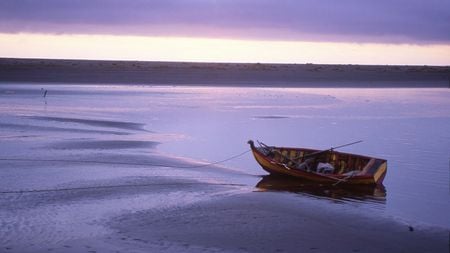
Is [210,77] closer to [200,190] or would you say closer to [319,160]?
[319,160]

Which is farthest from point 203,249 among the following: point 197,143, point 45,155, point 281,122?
point 281,122

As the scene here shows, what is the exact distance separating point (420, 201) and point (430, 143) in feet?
27.3

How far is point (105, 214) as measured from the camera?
1162cm

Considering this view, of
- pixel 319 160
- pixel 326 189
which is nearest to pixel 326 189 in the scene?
pixel 326 189

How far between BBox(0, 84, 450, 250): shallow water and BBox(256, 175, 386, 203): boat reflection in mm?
65

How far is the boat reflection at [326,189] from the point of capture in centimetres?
1387

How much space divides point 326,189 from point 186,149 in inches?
241

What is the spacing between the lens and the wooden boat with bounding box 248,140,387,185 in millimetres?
14688

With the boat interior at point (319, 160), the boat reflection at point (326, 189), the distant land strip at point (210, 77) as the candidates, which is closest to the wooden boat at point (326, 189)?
the boat reflection at point (326, 189)

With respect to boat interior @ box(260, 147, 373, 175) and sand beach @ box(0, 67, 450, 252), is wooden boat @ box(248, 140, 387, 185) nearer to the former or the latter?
boat interior @ box(260, 147, 373, 175)

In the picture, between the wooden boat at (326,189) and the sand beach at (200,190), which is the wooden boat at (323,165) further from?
the sand beach at (200,190)

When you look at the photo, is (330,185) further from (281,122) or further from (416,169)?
(281,122)

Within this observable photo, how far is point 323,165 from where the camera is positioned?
640 inches

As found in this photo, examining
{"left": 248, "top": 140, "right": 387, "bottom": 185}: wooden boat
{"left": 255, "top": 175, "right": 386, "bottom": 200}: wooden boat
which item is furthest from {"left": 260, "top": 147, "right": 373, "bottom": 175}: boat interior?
{"left": 255, "top": 175, "right": 386, "bottom": 200}: wooden boat
